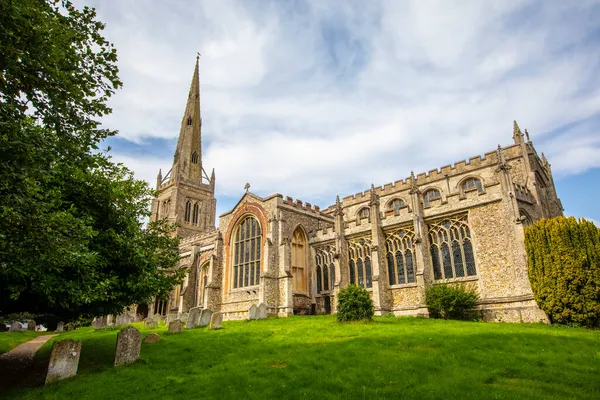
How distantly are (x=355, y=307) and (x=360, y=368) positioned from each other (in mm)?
8065

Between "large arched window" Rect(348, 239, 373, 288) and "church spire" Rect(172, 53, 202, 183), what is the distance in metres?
33.4

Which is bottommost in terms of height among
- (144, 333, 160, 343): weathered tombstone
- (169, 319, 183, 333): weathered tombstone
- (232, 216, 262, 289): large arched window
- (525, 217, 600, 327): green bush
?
(144, 333, 160, 343): weathered tombstone

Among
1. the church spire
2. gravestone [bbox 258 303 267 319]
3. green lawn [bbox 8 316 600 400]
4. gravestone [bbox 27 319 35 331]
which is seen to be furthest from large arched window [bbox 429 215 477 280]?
the church spire

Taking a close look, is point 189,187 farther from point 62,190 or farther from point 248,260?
point 62,190

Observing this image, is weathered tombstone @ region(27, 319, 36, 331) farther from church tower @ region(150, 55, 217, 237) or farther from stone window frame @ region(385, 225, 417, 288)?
stone window frame @ region(385, 225, 417, 288)

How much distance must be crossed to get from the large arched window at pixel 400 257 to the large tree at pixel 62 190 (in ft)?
40.5

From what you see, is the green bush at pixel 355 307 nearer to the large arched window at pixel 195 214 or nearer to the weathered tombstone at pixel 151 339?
the weathered tombstone at pixel 151 339

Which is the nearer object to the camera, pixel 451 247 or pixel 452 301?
pixel 452 301

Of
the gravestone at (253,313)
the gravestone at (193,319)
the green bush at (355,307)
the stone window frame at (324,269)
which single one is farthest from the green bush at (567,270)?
the gravestone at (193,319)

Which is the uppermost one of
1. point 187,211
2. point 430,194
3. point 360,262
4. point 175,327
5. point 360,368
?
point 187,211

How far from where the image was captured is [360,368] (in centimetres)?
855

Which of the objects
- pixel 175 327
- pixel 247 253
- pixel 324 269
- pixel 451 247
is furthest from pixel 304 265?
pixel 175 327

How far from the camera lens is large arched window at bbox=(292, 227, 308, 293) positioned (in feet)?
82.7

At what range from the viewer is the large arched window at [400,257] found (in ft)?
67.1
